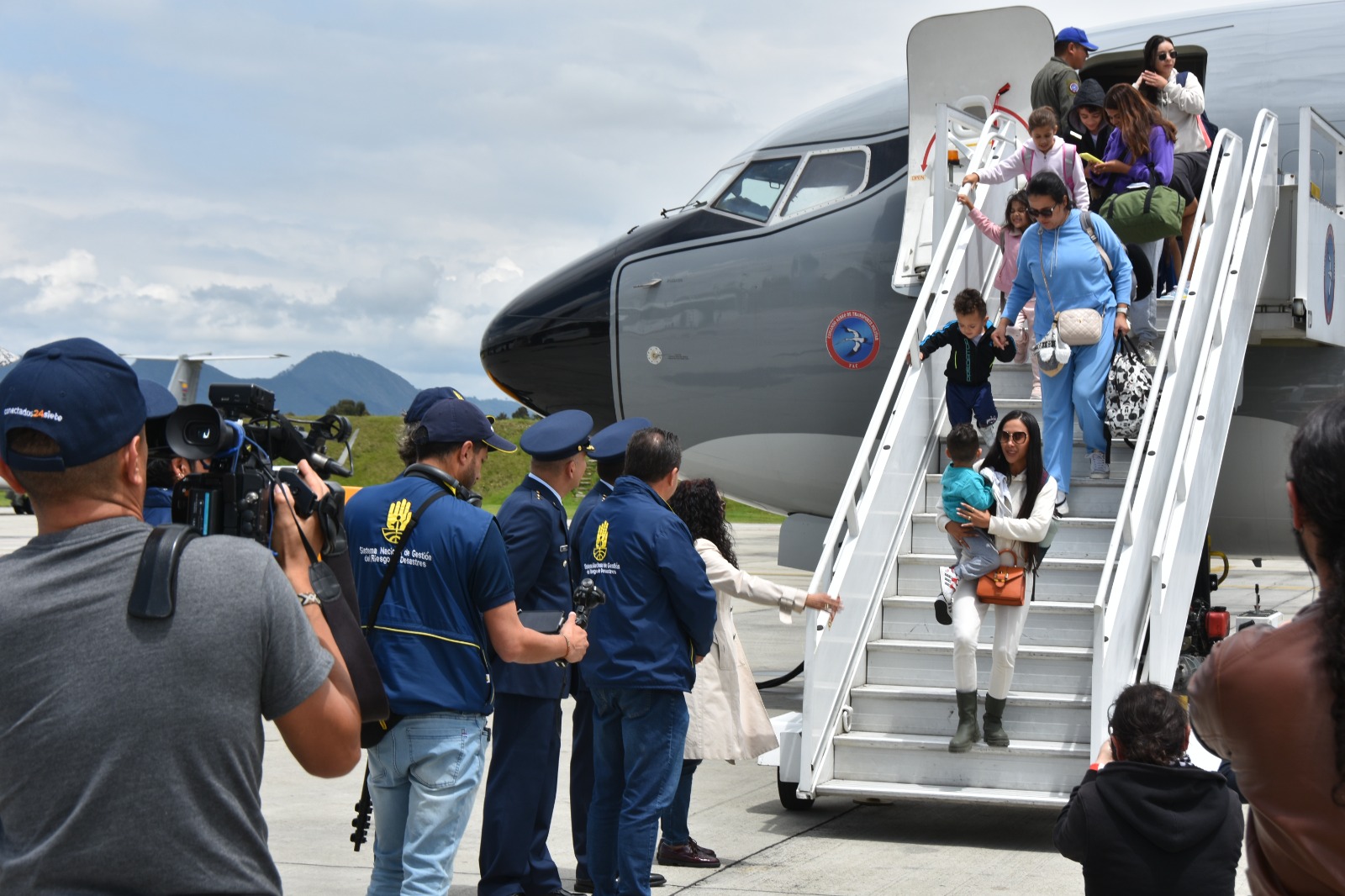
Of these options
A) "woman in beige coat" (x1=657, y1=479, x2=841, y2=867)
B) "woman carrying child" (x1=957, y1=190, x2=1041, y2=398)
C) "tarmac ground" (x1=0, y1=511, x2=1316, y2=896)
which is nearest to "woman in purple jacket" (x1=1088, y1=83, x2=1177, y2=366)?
"woman carrying child" (x1=957, y1=190, x2=1041, y2=398)

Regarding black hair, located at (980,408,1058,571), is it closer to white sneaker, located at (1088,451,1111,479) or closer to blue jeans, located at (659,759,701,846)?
white sneaker, located at (1088,451,1111,479)

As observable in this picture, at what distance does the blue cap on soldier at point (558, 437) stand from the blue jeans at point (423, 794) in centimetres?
139

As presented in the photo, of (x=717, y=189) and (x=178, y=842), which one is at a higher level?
(x=717, y=189)

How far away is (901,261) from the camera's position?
27.9ft

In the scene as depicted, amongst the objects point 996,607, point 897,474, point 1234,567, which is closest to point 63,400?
point 996,607

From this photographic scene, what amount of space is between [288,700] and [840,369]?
6.92 metres

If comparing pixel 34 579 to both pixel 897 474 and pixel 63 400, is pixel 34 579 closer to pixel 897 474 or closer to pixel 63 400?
pixel 63 400

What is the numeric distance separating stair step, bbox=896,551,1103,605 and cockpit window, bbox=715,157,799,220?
10.3 ft

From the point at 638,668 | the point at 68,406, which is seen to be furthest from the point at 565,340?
the point at 68,406

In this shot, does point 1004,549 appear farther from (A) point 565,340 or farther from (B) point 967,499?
(A) point 565,340

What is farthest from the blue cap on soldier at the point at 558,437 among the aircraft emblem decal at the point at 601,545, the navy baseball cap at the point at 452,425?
the navy baseball cap at the point at 452,425

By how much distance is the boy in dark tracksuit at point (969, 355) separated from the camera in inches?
293

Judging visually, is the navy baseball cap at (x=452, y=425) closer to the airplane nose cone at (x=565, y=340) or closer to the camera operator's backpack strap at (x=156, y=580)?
the camera operator's backpack strap at (x=156, y=580)

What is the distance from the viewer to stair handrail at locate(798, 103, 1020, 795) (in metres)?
6.41
